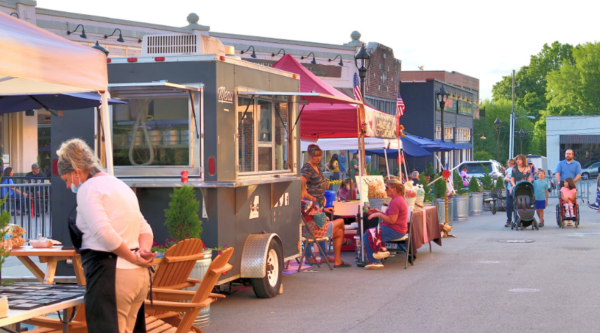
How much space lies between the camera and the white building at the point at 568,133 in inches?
2422

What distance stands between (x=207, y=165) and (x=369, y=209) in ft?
15.5

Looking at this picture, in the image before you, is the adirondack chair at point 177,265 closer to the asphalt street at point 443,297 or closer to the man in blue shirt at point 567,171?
the asphalt street at point 443,297

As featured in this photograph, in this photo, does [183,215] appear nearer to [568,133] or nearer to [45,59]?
[45,59]

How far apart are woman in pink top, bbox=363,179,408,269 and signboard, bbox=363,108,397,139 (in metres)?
1.19

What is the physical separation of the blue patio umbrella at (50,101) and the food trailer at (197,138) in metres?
0.56

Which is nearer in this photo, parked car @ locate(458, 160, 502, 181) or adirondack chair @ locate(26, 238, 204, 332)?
adirondack chair @ locate(26, 238, 204, 332)

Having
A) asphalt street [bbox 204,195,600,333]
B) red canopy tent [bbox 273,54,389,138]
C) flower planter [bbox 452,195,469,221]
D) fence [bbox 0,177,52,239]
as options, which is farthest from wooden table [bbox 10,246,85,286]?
flower planter [bbox 452,195,469,221]

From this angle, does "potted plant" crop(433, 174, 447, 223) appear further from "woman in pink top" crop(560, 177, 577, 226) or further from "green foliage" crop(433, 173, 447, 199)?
"woman in pink top" crop(560, 177, 577, 226)

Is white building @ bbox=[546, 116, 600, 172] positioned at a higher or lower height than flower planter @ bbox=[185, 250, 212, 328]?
higher

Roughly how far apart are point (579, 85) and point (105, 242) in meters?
90.4

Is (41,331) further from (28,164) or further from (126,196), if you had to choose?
(28,164)

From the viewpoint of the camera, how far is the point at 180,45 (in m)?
8.78

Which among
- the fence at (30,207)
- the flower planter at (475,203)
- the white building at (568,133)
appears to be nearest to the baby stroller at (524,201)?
the flower planter at (475,203)

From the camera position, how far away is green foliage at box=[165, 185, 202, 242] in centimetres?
795
